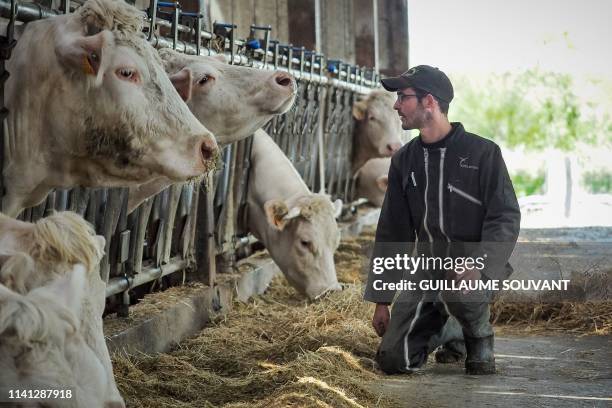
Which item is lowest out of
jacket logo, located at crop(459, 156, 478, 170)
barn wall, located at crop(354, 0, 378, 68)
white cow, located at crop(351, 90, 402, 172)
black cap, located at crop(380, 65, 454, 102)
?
jacket logo, located at crop(459, 156, 478, 170)

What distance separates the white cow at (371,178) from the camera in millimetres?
13625

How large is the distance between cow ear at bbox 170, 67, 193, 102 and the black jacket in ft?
4.04

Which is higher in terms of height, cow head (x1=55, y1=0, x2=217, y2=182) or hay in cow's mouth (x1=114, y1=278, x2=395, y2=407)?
cow head (x1=55, y1=0, x2=217, y2=182)

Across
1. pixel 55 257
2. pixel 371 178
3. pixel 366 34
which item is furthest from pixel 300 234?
pixel 366 34

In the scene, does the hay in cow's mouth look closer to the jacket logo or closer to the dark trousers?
the dark trousers

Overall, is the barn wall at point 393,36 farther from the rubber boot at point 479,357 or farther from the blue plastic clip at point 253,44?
the rubber boot at point 479,357

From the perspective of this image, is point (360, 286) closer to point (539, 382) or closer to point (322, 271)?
point (322, 271)

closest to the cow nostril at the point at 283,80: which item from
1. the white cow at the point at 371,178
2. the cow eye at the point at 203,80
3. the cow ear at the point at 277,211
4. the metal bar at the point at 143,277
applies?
the cow eye at the point at 203,80

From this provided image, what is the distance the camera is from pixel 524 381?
536 centimetres

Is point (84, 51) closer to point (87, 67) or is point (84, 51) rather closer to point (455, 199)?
point (87, 67)

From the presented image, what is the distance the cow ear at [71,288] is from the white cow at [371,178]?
1068 centimetres

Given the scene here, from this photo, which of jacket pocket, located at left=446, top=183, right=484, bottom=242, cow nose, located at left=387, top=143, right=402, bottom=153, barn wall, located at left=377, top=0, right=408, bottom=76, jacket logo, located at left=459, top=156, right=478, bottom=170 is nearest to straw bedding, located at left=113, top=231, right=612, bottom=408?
jacket pocket, located at left=446, top=183, right=484, bottom=242

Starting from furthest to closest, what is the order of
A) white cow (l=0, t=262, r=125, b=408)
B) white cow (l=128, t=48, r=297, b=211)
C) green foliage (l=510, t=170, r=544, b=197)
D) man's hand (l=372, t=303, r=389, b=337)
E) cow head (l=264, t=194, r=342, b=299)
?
green foliage (l=510, t=170, r=544, b=197)
cow head (l=264, t=194, r=342, b=299)
white cow (l=128, t=48, r=297, b=211)
man's hand (l=372, t=303, r=389, b=337)
white cow (l=0, t=262, r=125, b=408)

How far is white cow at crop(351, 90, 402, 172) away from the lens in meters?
12.7
